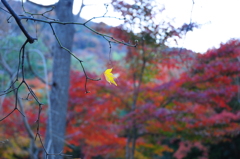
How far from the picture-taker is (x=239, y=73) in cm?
430

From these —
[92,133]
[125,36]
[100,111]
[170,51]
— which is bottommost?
[92,133]

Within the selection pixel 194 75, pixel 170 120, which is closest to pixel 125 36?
pixel 194 75

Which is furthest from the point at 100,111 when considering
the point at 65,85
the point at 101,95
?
the point at 65,85

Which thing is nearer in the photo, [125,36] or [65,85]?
[65,85]

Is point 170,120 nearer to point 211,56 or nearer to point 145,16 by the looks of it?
point 211,56

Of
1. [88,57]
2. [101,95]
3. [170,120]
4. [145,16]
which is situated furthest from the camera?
[88,57]

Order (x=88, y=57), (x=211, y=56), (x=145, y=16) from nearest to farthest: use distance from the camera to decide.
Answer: (x=145, y=16), (x=211, y=56), (x=88, y=57)

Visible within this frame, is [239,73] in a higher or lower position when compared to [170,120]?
higher

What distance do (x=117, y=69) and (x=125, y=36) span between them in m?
1.17

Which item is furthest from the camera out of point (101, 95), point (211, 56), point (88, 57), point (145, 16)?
point (88, 57)

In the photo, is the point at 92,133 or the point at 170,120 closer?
the point at 170,120

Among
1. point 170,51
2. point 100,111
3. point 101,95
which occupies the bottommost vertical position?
point 100,111

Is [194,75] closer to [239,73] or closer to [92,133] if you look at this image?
[239,73]

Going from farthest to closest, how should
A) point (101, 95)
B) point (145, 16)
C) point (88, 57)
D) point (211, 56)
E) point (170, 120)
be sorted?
1. point (88, 57)
2. point (101, 95)
3. point (170, 120)
4. point (211, 56)
5. point (145, 16)
